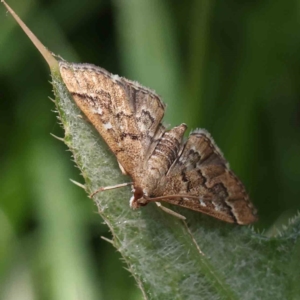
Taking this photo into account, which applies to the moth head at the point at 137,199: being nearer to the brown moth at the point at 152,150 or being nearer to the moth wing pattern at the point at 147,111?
the brown moth at the point at 152,150

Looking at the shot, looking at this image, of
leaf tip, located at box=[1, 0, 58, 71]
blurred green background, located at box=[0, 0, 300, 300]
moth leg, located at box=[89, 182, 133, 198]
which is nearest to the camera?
leaf tip, located at box=[1, 0, 58, 71]

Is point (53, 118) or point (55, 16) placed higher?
point (55, 16)

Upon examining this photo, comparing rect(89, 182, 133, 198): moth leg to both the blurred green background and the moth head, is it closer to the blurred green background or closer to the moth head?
the moth head

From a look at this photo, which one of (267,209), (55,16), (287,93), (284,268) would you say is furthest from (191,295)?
(55,16)

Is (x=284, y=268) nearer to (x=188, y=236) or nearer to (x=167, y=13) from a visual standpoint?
(x=188, y=236)

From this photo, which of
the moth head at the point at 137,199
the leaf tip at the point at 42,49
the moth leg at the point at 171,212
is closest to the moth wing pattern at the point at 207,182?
the moth leg at the point at 171,212

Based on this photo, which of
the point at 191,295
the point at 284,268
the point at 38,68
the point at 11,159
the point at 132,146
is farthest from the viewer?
the point at 38,68

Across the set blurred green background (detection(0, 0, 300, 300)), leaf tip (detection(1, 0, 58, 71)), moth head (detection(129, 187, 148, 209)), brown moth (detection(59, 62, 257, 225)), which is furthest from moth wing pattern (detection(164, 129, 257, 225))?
leaf tip (detection(1, 0, 58, 71))
